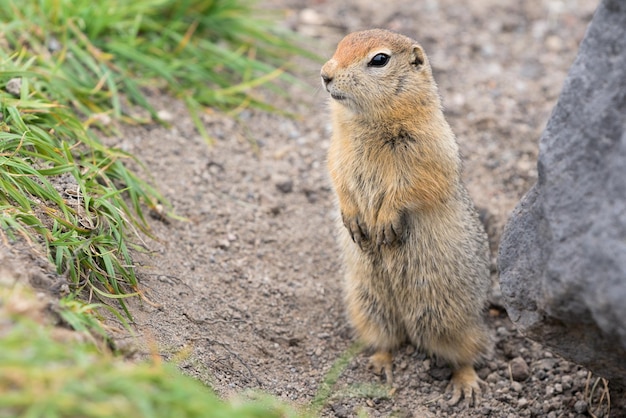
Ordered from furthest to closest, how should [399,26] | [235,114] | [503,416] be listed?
1. [399,26]
2. [235,114]
3. [503,416]

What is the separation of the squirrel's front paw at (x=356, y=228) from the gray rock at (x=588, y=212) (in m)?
1.21

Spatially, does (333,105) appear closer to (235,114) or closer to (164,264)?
(164,264)

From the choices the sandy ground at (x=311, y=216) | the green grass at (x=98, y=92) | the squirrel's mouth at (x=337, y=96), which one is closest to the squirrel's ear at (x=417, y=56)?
the squirrel's mouth at (x=337, y=96)

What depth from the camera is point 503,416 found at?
4477 mm

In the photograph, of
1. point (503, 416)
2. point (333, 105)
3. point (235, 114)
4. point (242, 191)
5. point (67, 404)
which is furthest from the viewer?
point (235, 114)

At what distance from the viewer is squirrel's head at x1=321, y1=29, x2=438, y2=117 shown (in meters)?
4.43

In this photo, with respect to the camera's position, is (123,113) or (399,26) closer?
(123,113)

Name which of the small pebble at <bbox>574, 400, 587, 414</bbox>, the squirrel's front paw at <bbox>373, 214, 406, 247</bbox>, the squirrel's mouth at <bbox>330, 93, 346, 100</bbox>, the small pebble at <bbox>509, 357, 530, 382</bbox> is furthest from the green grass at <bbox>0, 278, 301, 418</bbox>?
the small pebble at <bbox>509, 357, 530, 382</bbox>

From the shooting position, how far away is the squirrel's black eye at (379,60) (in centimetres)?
452

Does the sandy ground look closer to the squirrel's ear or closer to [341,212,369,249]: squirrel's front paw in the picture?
[341,212,369,249]: squirrel's front paw

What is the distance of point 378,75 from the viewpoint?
451cm

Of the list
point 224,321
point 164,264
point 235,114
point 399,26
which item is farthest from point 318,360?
point 399,26

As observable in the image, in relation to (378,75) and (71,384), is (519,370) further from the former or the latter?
(71,384)

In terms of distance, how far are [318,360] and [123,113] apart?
2.42 meters
